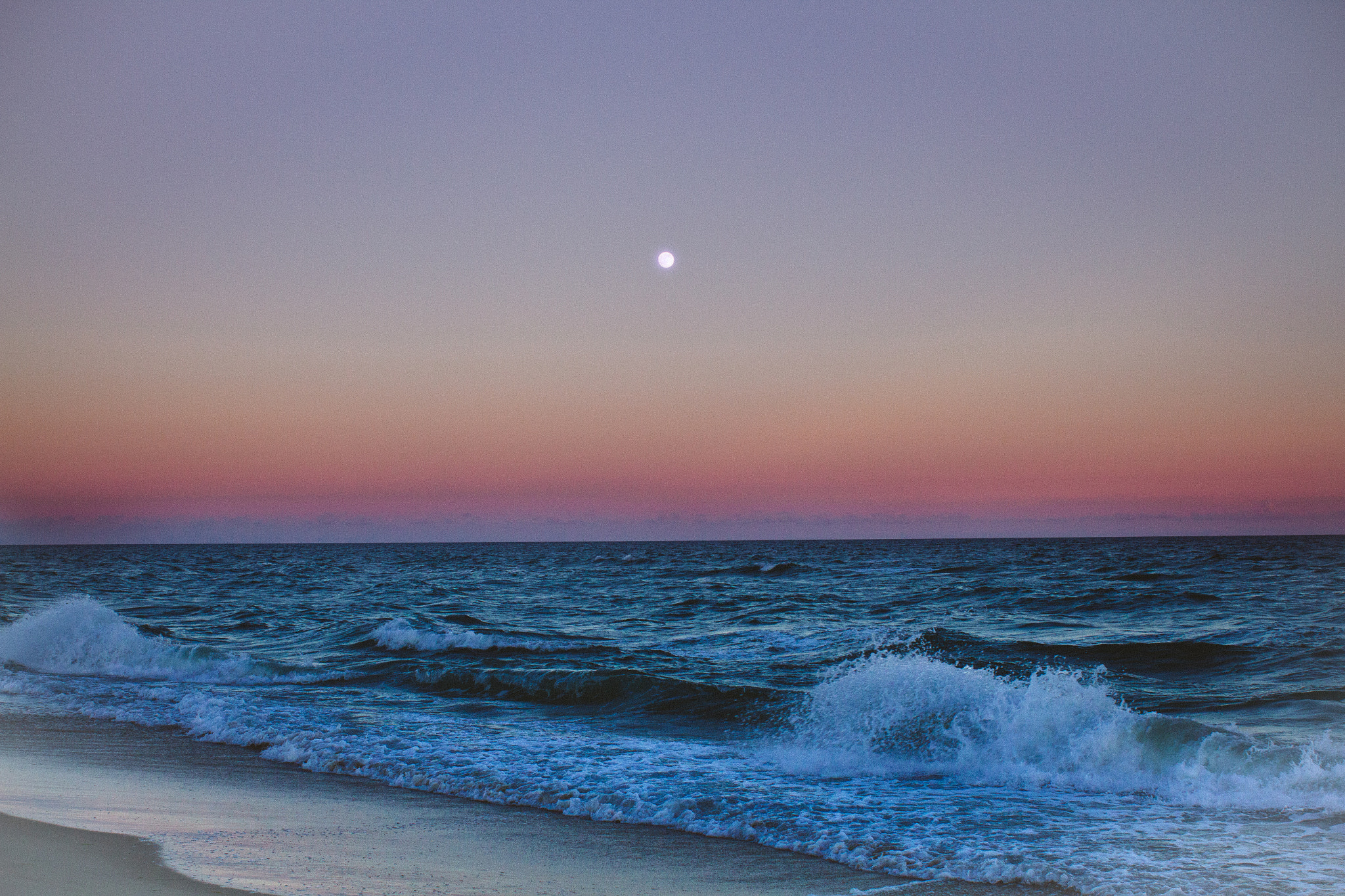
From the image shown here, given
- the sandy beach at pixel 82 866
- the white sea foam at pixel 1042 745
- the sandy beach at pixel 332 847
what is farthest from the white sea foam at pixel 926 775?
the sandy beach at pixel 82 866

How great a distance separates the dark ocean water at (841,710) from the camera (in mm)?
6816

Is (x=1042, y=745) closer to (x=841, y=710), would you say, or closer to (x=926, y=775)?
(x=926, y=775)

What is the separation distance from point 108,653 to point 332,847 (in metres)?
14.2

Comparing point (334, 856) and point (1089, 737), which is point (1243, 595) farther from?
point (334, 856)

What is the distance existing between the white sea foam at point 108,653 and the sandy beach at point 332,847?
23.3 feet

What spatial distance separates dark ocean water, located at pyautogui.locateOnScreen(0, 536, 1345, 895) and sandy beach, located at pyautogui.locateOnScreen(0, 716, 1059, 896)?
40cm

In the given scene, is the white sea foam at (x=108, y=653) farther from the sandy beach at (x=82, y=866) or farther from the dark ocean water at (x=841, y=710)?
the sandy beach at (x=82, y=866)

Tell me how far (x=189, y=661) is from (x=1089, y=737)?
1514 cm

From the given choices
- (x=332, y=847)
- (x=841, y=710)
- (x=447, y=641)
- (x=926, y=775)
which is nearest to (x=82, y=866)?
(x=332, y=847)

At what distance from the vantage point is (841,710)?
35.0 feet

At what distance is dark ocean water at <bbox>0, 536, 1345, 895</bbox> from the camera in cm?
682

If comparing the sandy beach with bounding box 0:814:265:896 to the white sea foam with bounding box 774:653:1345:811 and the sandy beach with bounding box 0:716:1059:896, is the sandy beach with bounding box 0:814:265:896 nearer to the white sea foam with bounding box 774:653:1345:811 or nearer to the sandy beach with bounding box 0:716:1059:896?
the sandy beach with bounding box 0:716:1059:896

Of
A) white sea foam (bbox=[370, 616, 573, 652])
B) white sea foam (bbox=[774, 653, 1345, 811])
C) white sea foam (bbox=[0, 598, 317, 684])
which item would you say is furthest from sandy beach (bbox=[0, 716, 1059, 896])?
white sea foam (bbox=[370, 616, 573, 652])

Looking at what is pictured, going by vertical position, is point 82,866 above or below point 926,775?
above
